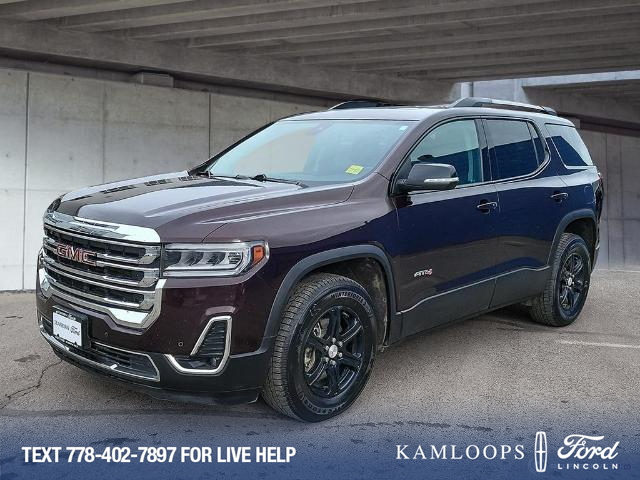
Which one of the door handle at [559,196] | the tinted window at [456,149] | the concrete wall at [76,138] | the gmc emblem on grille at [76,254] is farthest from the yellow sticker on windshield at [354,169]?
the concrete wall at [76,138]

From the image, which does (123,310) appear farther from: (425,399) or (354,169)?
(425,399)

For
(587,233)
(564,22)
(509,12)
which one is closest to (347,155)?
(587,233)

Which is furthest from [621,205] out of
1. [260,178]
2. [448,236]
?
[260,178]

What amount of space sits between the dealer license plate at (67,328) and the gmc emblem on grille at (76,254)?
31cm

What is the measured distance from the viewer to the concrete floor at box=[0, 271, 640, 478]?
3617 mm

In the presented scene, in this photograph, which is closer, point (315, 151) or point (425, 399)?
point (425, 399)

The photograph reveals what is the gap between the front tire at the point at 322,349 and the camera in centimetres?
342

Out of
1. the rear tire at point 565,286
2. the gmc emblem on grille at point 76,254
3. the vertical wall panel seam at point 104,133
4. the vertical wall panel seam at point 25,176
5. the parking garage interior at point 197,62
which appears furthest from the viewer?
the vertical wall panel seam at point 104,133

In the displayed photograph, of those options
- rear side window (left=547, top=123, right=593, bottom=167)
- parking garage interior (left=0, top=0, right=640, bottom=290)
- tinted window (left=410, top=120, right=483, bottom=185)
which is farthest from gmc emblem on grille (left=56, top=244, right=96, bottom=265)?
parking garage interior (left=0, top=0, right=640, bottom=290)

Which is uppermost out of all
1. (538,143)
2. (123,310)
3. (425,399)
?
(538,143)

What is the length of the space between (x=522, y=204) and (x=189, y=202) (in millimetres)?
2778

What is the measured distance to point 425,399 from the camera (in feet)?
13.6

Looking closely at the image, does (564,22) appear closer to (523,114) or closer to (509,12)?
(509,12)

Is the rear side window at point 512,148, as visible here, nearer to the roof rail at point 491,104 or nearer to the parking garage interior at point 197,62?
the roof rail at point 491,104
